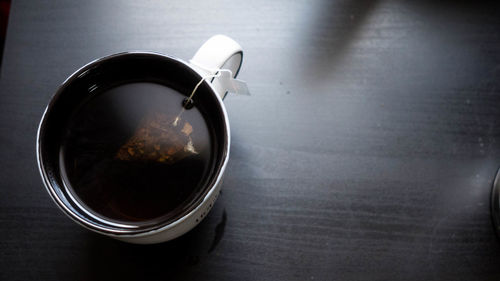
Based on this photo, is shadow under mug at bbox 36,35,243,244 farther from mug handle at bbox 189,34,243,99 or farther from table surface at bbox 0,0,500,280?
table surface at bbox 0,0,500,280

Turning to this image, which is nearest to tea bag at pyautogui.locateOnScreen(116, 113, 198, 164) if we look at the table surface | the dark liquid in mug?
the dark liquid in mug

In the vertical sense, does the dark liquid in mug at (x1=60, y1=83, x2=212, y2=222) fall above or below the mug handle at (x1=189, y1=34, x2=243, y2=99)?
below

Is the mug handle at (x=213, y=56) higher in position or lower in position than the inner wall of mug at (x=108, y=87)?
higher

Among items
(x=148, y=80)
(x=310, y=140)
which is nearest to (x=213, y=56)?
(x=148, y=80)

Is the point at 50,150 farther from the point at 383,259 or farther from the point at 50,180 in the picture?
the point at 383,259

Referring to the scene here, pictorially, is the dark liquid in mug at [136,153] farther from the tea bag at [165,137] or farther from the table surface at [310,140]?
the table surface at [310,140]

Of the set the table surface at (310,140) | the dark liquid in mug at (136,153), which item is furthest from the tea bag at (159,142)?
the table surface at (310,140)

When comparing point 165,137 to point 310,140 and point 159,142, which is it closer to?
point 159,142
